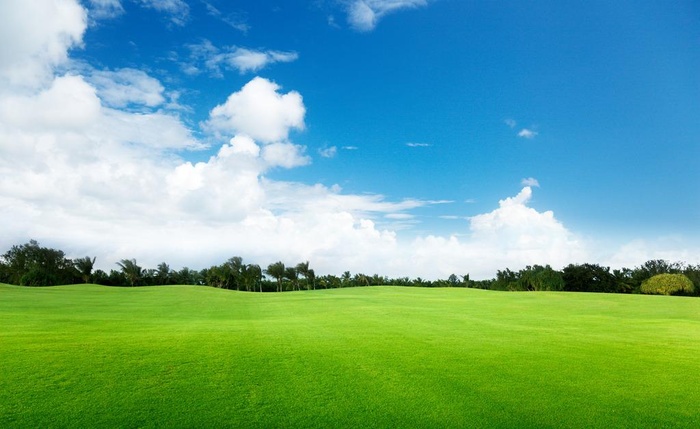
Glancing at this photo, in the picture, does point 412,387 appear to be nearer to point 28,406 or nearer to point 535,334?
point 28,406

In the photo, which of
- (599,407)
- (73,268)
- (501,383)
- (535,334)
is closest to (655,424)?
(599,407)

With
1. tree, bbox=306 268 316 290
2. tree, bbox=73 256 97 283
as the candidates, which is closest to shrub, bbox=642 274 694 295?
tree, bbox=306 268 316 290

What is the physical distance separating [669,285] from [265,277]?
2829 inches

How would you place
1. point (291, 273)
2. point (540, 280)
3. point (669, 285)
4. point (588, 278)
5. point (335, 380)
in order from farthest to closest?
point (291, 273) < point (588, 278) < point (540, 280) < point (669, 285) < point (335, 380)

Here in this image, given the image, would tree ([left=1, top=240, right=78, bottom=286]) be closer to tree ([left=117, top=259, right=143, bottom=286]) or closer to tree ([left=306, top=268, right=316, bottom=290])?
tree ([left=117, top=259, right=143, bottom=286])

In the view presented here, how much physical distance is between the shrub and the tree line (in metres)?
16.5

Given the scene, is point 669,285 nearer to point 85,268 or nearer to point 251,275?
point 251,275

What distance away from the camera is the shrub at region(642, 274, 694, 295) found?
65.2 m

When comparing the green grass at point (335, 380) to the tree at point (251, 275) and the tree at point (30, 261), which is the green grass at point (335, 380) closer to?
the tree at point (251, 275)

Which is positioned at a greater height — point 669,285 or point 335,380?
point 669,285

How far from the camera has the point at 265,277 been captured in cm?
9869

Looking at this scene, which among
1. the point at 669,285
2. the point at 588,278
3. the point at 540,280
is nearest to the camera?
the point at 669,285

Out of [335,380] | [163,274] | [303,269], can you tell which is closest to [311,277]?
[303,269]

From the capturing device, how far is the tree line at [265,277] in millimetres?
87625
